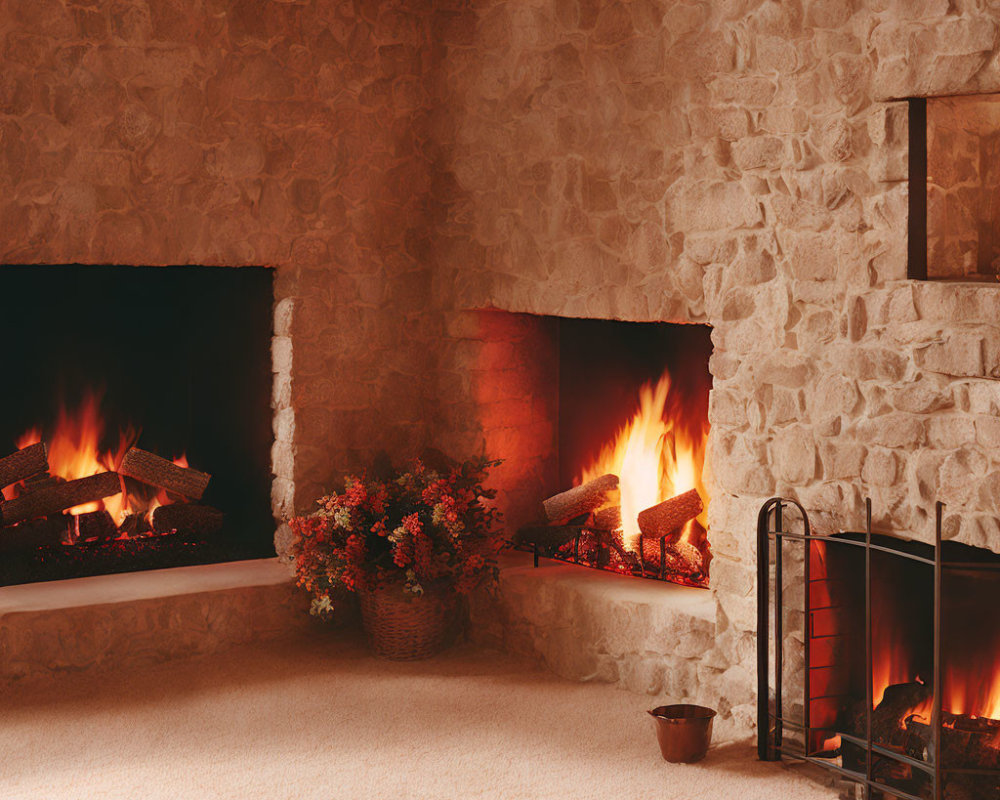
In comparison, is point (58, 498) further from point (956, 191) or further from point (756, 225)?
point (956, 191)

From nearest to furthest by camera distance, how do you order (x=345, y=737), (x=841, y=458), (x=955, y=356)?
(x=955, y=356) < (x=841, y=458) < (x=345, y=737)

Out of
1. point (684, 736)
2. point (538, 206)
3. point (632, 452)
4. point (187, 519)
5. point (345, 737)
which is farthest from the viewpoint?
point (187, 519)

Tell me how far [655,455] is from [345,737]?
1.69 meters

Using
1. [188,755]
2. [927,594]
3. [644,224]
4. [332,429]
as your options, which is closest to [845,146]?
[644,224]

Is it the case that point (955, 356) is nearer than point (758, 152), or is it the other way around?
point (955, 356)

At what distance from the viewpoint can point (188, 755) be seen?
12.8ft

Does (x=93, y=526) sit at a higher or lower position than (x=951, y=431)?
lower

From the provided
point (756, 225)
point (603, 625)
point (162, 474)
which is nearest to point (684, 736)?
point (603, 625)

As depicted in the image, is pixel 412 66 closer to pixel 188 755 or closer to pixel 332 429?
pixel 332 429

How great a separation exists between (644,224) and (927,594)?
1.55 metres

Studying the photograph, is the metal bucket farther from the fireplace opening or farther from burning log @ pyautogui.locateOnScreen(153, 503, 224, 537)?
burning log @ pyautogui.locateOnScreen(153, 503, 224, 537)

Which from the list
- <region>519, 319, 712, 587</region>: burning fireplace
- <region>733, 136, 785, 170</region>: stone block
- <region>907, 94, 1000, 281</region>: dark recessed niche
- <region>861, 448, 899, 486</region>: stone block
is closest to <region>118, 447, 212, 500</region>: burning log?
<region>519, 319, 712, 587</region>: burning fireplace

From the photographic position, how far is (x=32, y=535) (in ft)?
16.1

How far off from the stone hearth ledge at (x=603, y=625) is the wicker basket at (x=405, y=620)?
8.1 inches
